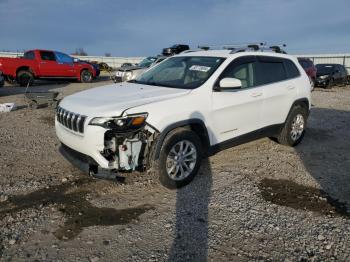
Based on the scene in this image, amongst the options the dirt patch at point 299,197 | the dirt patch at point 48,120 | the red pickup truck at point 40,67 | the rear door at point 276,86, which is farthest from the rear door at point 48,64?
the dirt patch at point 299,197

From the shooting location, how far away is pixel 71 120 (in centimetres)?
421

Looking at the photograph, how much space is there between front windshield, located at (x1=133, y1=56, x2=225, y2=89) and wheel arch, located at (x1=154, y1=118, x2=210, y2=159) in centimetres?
53

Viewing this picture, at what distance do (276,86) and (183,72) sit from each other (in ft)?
5.68

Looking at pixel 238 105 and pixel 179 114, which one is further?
pixel 238 105

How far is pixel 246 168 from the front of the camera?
5.48 metres

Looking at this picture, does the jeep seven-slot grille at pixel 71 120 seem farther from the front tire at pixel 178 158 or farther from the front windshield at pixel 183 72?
the front windshield at pixel 183 72

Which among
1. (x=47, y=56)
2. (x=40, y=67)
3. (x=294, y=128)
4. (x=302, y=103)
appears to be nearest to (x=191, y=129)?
(x=294, y=128)

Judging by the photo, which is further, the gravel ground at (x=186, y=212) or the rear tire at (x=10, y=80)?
the rear tire at (x=10, y=80)

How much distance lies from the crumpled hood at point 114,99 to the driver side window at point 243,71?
95cm

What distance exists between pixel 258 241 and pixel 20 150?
15.0 ft

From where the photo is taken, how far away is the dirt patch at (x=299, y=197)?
4177mm

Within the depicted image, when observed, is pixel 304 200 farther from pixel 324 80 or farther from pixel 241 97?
pixel 324 80

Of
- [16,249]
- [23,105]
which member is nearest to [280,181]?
[16,249]

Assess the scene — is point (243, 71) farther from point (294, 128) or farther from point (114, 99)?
point (114, 99)
